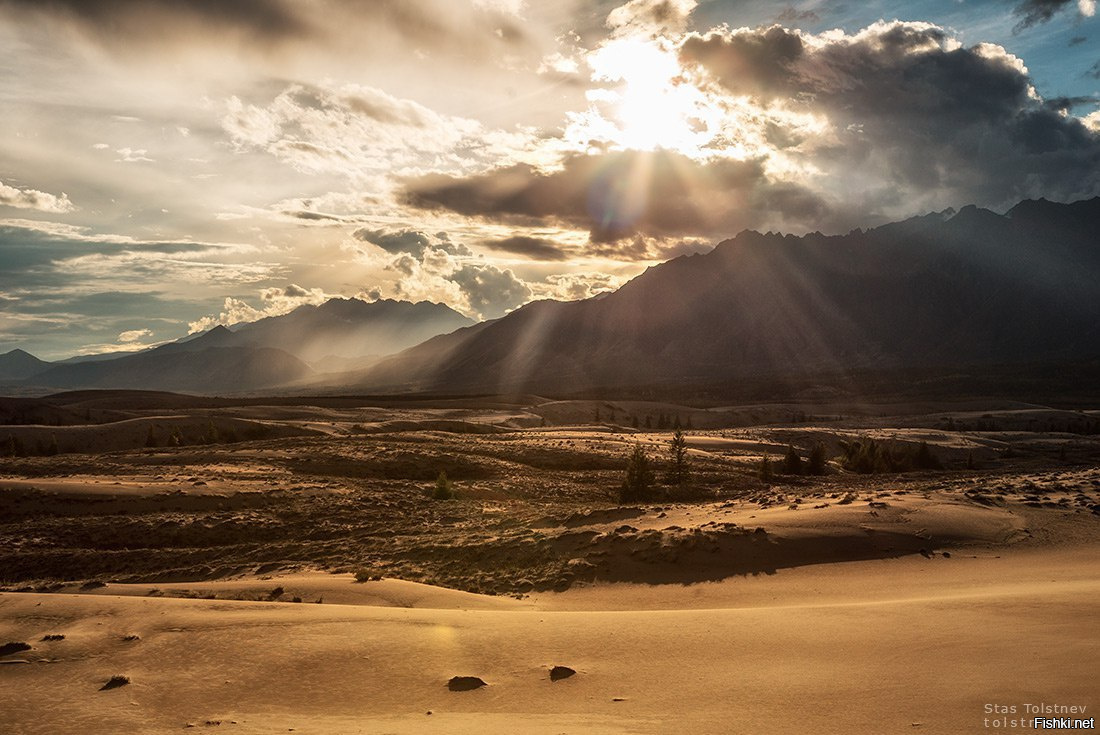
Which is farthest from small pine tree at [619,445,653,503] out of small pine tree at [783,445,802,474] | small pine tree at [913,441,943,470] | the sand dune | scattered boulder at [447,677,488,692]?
scattered boulder at [447,677,488,692]

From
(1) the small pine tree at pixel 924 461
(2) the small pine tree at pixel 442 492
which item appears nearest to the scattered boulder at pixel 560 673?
(2) the small pine tree at pixel 442 492

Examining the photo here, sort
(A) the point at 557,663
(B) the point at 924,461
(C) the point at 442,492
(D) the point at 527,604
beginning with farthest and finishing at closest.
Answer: (B) the point at 924,461 < (C) the point at 442,492 < (D) the point at 527,604 < (A) the point at 557,663

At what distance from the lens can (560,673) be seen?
9656mm

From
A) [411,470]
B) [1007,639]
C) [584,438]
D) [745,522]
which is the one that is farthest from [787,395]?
[1007,639]

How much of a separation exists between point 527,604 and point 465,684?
6.36 m

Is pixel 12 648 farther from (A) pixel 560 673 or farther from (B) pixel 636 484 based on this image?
(B) pixel 636 484

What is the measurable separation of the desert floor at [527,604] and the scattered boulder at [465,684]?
255 millimetres

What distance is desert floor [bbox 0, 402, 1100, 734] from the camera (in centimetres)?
847

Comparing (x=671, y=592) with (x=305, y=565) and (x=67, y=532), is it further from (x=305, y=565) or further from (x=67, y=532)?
(x=67, y=532)

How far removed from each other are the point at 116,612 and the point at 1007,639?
1418cm

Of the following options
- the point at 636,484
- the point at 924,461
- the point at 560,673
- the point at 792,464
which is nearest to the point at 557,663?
the point at 560,673

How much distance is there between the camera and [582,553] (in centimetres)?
1922

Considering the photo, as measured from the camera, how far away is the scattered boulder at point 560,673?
31.5ft

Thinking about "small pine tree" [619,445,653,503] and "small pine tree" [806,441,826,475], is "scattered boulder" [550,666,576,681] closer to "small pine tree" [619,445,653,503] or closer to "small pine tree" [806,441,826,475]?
"small pine tree" [619,445,653,503]
